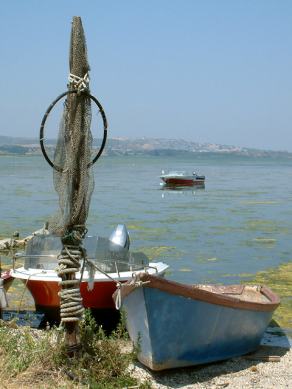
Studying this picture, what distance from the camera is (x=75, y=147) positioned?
25.6 feet

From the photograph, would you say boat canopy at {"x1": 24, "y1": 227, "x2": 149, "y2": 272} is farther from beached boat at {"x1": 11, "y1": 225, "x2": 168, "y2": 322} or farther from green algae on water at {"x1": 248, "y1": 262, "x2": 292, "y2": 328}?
green algae on water at {"x1": 248, "y1": 262, "x2": 292, "y2": 328}

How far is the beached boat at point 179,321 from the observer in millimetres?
8727

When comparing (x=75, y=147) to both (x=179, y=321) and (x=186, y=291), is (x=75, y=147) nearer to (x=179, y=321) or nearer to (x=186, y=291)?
(x=186, y=291)

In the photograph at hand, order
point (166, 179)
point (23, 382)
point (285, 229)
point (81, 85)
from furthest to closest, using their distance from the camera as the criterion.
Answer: point (166, 179)
point (285, 229)
point (81, 85)
point (23, 382)

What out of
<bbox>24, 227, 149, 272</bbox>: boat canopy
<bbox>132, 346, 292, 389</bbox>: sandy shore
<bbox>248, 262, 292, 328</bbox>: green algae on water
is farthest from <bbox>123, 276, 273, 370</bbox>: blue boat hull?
<bbox>248, 262, 292, 328</bbox>: green algae on water

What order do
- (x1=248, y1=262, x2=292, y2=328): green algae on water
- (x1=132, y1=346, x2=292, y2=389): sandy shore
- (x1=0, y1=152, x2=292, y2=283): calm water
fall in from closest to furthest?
1. (x1=132, y1=346, x2=292, y2=389): sandy shore
2. (x1=248, y1=262, x2=292, y2=328): green algae on water
3. (x1=0, y1=152, x2=292, y2=283): calm water

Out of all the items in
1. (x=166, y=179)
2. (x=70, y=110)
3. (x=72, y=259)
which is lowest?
(x=166, y=179)

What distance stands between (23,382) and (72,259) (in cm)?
146

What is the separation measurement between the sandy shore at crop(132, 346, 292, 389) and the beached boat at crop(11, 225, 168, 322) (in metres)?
1.98

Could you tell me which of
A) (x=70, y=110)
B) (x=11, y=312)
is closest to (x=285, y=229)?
(x=11, y=312)

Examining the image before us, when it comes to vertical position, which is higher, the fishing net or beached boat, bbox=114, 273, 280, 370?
the fishing net

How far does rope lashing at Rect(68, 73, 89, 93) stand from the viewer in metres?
7.75

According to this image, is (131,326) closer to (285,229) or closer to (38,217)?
(285,229)

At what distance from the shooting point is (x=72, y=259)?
7820 millimetres
